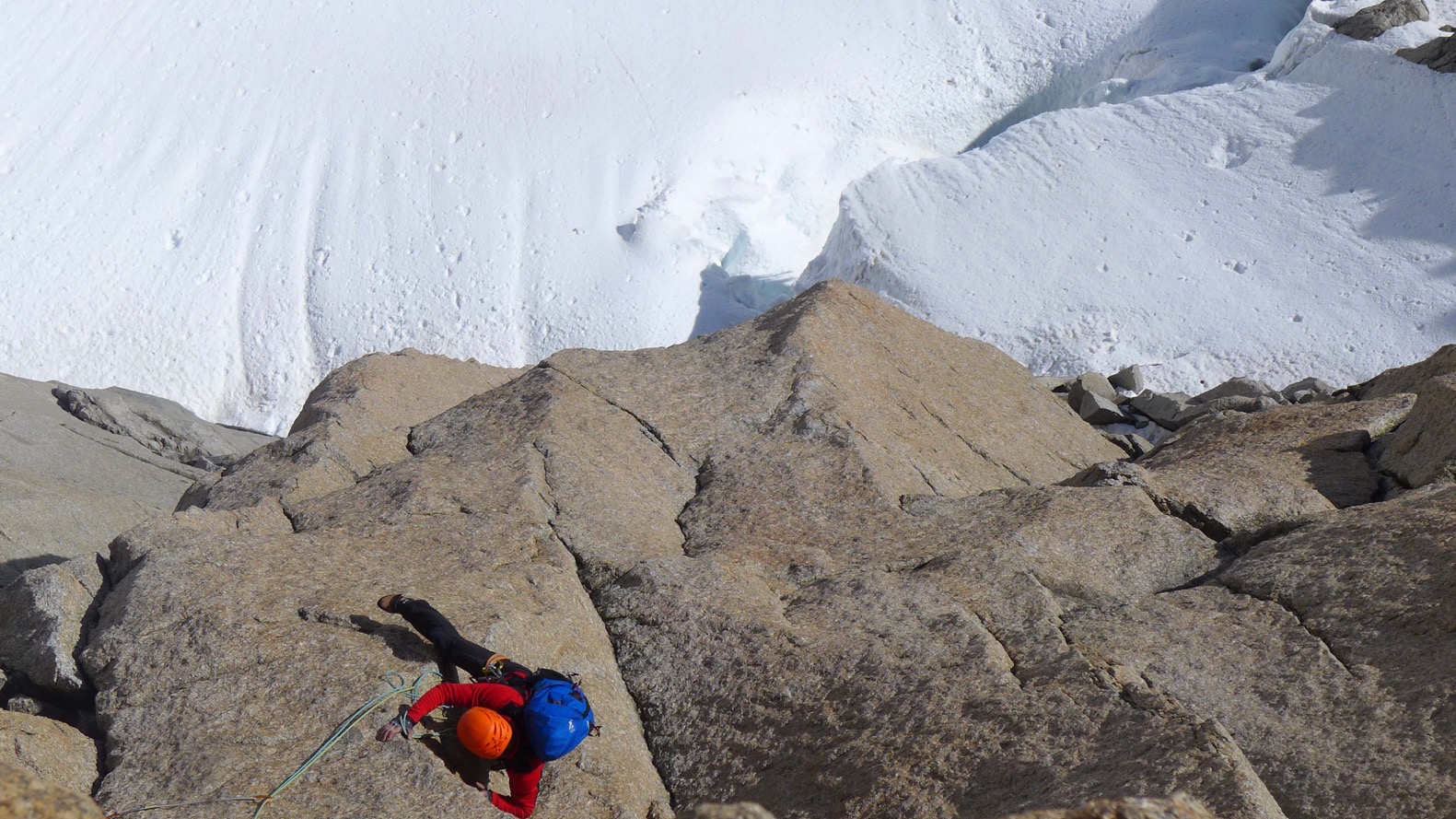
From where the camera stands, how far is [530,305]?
1933 centimetres

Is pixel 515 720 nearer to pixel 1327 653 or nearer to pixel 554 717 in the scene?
pixel 554 717

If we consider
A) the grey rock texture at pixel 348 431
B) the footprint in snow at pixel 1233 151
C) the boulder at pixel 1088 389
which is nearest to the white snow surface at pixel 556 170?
the footprint in snow at pixel 1233 151

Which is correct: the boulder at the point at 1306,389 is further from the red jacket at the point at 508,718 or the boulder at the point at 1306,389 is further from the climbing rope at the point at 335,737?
the climbing rope at the point at 335,737

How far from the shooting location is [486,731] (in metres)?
4.46

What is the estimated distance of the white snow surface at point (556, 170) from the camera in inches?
709

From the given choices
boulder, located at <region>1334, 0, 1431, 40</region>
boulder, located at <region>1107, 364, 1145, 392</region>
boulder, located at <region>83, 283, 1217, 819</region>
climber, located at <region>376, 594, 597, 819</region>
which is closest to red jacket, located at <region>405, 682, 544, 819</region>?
climber, located at <region>376, 594, 597, 819</region>

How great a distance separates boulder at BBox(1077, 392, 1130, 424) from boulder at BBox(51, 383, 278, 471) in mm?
8926

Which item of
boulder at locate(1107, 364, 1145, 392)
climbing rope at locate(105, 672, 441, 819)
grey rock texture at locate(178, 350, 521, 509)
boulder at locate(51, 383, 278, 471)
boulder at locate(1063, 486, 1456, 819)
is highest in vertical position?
boulder at locate(1063, 486, 1456, 819)

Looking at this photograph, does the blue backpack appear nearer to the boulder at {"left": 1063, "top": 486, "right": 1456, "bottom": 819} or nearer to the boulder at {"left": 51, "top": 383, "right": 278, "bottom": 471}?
the boulder at {"left": 1063, "top": 486, "right": 1456, "bottom": 819}

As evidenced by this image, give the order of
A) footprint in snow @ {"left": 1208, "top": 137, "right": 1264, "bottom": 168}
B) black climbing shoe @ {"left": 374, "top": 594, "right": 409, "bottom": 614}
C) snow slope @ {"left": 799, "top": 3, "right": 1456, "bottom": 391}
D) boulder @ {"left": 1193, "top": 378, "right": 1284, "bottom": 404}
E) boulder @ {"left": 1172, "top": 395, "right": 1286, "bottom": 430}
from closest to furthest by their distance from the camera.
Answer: black climbing shoe @ {"left": 374, "top": 594, "right": 409, "bottom": 614}
boulder @ {"left": 1172, "top": 395, "right": 1286, "bottom": 430}
boulder @ {"left": 1193, "top": 378, "right": 1284, "bottom": 404}
snow slope @ {"left": 799, "top": 3, "right": 1456, "bottom": 391}
footprint in snow @ {"left": 1208, "top": 137, "right": 1264, "bottom": 168}

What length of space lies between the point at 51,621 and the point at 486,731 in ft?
7.78

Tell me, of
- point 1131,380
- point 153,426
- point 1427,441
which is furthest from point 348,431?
point 1131,380

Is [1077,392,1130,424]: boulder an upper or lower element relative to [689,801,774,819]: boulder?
lower

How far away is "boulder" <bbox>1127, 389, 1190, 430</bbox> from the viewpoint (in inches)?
451
